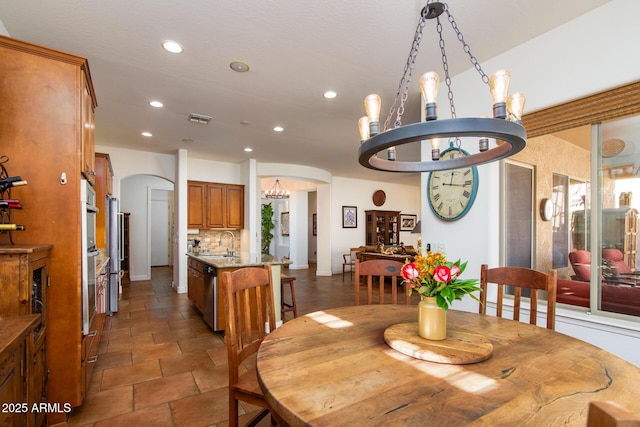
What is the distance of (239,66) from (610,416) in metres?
3.05

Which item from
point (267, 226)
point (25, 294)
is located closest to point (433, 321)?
point (25, 294)

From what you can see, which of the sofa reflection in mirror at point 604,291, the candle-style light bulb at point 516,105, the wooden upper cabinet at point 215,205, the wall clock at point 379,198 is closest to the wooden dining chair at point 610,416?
the candle-style light bulb at point 516,105

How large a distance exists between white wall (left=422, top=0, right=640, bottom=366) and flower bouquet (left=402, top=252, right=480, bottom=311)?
1493mm

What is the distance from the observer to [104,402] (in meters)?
2.27

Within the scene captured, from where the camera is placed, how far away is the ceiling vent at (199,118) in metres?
4.05

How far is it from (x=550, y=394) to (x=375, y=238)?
8.40m

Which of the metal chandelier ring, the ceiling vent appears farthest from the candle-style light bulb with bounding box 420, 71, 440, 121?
the ceiling vent

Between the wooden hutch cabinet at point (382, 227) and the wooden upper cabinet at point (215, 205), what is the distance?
3962 mm

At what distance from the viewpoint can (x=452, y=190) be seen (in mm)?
2902

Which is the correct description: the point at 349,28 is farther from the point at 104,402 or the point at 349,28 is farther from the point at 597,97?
the point at 104,402

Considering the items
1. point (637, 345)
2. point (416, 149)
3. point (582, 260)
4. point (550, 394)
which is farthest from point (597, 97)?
point (416, 149)

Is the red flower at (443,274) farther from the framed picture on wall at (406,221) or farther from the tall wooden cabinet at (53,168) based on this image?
the framed picture on wall at (406,221)

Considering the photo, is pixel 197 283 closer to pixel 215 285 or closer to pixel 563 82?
pixel 215 285

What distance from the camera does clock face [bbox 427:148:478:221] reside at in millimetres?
2762
